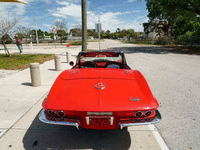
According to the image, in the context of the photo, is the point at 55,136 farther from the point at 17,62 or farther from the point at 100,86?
the point at 17,62

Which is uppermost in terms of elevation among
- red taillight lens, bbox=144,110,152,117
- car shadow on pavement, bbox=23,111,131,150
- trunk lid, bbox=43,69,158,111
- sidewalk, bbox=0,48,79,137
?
trunk lid, bbox=43,69,158,111

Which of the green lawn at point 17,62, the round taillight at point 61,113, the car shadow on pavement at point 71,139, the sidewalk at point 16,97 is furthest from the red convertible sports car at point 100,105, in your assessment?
the green lawn at point 17,62

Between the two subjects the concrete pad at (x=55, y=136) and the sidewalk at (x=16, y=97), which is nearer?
the concrete pad at (x=55, y=136)

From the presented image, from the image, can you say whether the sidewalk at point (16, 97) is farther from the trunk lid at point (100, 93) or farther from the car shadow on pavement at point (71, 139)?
the trunk lid at point (100, 93)

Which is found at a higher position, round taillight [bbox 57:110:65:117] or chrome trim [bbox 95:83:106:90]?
chrome trim [bbox 95:83:106:90]

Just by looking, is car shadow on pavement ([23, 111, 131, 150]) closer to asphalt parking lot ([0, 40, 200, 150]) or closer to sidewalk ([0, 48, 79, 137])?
asphalt parking lot ([0, 40, 200, 150])

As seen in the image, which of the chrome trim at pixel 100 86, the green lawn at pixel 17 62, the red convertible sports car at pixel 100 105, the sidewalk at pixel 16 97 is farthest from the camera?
the green lawn at pixel 17 62

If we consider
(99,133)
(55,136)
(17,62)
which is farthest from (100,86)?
(17,62)

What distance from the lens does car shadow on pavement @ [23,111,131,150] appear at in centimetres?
247

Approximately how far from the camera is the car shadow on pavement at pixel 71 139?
247cm

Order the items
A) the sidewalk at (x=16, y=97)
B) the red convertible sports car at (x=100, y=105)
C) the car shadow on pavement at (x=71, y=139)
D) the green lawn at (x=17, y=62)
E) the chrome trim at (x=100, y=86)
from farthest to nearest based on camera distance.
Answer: the green lawn at (x=17, y=62) → the sidewalk at (x=16, y=97) → the car shadow on pavement at (x=71, y=139) → the chrome trim at (x=100, y=86) → the red convertible sports car at (x=100, y=105)

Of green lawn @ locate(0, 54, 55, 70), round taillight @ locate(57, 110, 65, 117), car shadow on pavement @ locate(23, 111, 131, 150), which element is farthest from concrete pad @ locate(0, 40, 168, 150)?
green lawn @ locate(0, 54, 55, 70)

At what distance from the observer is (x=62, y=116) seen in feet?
6.97

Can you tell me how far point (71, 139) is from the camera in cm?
265
